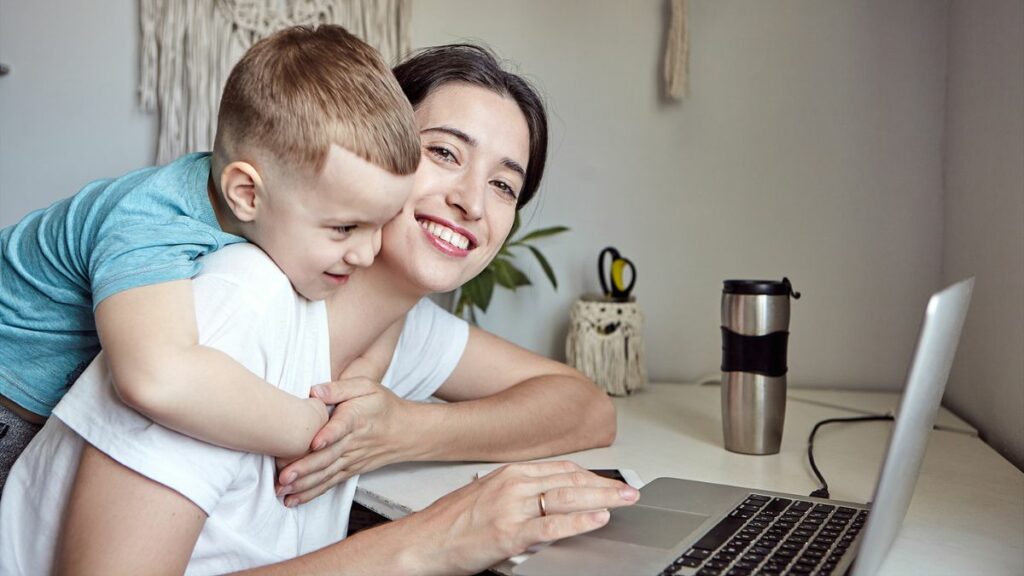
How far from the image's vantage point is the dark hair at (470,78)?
126 centimetres

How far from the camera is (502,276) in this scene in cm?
192

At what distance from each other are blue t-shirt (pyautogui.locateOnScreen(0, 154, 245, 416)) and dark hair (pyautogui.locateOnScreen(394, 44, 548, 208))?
0.33 meters

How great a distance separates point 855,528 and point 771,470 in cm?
37

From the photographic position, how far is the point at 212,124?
187 cm

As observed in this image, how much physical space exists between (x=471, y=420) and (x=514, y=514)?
1.26 feet

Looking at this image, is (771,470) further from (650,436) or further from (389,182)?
(389,182)

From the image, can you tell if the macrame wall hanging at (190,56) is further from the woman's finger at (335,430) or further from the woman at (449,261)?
the woman's finger at (335,430)

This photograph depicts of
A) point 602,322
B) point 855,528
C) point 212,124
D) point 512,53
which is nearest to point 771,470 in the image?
point 855,528

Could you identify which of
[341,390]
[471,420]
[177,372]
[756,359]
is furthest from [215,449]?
[756,359]

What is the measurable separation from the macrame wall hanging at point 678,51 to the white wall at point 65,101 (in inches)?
43.3

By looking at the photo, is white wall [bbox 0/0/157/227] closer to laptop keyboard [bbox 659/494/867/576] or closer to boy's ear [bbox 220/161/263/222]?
boy's ear [bbox 220/161/263/222]

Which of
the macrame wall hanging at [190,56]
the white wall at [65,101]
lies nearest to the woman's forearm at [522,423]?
the macrame wall hanging at [190,56]

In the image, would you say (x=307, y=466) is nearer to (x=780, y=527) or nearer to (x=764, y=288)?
(x=780, y=527)

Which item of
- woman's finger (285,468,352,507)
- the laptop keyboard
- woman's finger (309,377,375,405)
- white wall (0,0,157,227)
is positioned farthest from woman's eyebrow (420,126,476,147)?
white wall (0,0,157,227)
